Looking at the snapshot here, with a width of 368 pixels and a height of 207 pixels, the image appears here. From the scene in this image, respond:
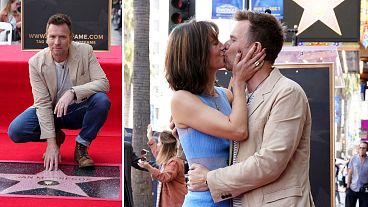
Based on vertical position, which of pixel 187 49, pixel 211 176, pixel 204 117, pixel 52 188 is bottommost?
pixel 52 188

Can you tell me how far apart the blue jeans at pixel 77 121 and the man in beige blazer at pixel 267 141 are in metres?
1.59

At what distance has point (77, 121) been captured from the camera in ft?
13.9

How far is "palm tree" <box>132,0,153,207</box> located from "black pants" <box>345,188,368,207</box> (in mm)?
6938

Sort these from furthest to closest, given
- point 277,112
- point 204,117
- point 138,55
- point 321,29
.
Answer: point 321,29, point 138,55, point 204,117, point 277,112

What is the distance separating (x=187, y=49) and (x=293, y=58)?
267 centimetres

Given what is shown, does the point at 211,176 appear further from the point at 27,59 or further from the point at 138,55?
the point at 138,55

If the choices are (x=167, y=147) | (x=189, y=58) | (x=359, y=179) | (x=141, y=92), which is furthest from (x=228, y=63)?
(x=359, y=179)

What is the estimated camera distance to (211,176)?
2680 mm

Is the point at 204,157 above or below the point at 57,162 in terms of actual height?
above

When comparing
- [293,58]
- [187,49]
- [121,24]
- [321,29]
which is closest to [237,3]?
[321,29]

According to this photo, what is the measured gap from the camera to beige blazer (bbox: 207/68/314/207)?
253 centimetres

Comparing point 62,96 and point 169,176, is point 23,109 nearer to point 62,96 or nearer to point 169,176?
point 62,96

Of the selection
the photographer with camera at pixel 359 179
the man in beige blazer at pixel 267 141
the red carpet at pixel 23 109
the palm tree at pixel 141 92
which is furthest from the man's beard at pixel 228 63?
the photographer with camera at pixel 359 179

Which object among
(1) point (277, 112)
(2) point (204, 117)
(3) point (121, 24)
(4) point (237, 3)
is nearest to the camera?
(1) point (277, 112)
